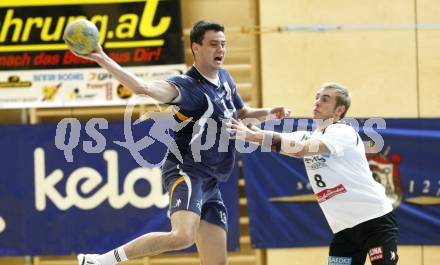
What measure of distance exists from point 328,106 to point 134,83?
153 cm

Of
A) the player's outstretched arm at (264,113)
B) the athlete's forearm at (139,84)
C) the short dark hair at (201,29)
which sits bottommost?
the player's outstretched arm at (264,113)

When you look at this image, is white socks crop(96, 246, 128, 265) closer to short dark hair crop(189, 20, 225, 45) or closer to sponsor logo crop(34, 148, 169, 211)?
short dark hair crop(189, 20, 225, 45)

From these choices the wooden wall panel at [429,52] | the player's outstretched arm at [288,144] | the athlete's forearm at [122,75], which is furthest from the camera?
the wooden wall panel at [429,52]

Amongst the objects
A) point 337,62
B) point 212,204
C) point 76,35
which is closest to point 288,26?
point 337,62

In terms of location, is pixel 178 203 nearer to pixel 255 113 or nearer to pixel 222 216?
pixel 222 216

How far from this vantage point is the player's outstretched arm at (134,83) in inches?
168

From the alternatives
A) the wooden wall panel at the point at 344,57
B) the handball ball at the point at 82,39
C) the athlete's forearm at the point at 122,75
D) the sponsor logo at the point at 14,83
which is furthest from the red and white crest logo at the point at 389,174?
the handball ball at the point at 82,39

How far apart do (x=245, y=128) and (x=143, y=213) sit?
11.6 ft

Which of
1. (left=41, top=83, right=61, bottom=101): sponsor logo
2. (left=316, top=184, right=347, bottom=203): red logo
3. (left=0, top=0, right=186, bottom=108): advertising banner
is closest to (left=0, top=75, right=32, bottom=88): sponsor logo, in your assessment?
(left=0, top=0, right=186, bottom=108): advertising banner

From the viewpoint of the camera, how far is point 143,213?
26.0 feet

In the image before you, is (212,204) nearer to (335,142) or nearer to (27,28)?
(335,142)

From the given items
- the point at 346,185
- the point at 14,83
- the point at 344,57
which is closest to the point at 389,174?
the point at 344,57

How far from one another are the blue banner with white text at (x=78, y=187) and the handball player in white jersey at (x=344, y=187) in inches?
123

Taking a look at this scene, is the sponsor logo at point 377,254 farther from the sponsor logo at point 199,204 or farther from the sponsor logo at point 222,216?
the sponsor logo at point 199,204
